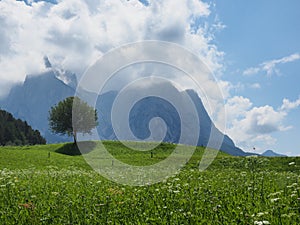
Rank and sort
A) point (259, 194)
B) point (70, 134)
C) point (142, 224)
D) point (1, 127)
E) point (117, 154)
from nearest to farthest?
point (142, 224)
point (259, 194)
point (117, 154)
point (70, 134)
point (1, 127)

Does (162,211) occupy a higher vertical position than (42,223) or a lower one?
higher

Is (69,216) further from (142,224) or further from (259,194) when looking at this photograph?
(259,194)

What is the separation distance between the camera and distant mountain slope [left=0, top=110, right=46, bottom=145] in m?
120

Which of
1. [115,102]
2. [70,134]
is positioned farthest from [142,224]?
[70,134]

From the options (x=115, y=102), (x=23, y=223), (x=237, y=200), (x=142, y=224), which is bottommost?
(x=23, y=223)

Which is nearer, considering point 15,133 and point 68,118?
point 68,118

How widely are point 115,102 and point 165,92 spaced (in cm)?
227

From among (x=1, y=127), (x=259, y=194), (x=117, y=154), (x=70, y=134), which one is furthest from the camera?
(x=1, y=127)

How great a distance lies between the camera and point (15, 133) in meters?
124

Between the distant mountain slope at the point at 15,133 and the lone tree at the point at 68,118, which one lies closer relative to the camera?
the lone tree at the point at 68,118

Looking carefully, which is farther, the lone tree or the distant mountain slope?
the distant mountain slope

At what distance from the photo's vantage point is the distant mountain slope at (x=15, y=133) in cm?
12044

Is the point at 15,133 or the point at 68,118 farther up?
the point at 68,118

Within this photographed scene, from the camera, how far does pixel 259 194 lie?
12.0m
